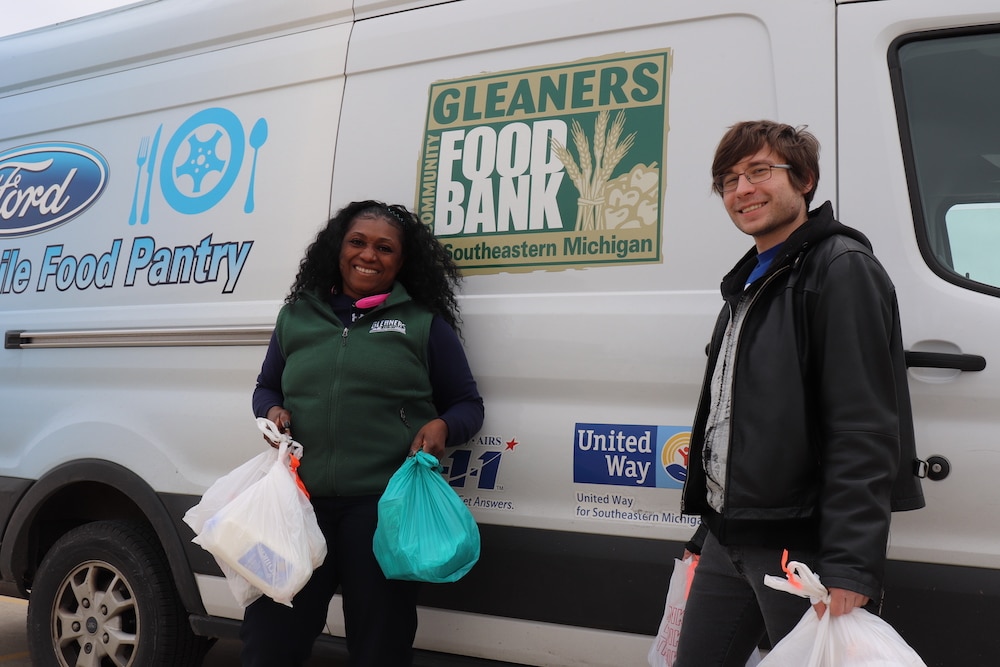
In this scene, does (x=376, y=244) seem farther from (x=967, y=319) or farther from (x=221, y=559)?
(x=967, y=319)

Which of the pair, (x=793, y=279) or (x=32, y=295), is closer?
(x=793, y=279)

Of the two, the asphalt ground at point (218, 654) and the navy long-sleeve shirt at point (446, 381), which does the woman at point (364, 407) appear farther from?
the asphalt ground at point (218, 654)

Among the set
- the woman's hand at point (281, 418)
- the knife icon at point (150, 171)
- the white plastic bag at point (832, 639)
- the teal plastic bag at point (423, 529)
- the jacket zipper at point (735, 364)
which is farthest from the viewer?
the knife icon at point (150, 171)

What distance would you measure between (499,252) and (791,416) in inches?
46.7

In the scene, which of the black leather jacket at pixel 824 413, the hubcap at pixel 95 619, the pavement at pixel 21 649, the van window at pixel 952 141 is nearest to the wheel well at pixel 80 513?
the hubcap at pixel 95 619

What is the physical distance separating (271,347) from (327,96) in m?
0.88

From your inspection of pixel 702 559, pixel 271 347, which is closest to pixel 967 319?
pixel 702 559

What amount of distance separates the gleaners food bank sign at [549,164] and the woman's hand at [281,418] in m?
0.68

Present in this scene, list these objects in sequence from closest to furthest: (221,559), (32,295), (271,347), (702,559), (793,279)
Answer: (793,279)
(702,559)
(221,559)
(271,347)
(32,295)

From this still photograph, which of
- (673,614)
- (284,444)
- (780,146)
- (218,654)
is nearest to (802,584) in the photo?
(673,614)

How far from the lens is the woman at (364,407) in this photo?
265 centimetres

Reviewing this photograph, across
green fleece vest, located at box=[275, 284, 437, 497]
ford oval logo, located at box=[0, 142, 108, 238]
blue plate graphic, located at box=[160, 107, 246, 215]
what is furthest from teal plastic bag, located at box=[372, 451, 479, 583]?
ford oval logo, located at box=[0, 142, 108, 238]

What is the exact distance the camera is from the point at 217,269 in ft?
10.7

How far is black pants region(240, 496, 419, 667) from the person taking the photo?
2.62m
